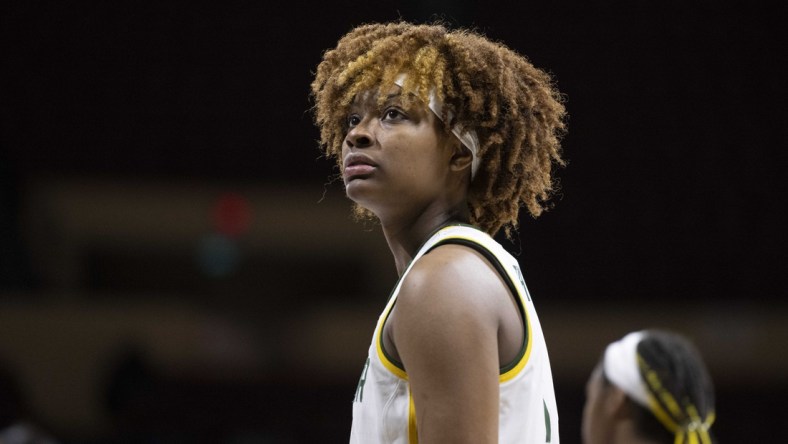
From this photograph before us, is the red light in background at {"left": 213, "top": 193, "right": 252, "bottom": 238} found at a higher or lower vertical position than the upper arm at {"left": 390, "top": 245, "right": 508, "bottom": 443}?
lower

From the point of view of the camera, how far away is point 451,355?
6.93 ft

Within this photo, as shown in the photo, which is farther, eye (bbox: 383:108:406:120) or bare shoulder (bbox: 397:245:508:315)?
eye (bbox: 383:108:406:120)

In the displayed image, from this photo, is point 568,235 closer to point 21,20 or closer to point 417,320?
point 21,20

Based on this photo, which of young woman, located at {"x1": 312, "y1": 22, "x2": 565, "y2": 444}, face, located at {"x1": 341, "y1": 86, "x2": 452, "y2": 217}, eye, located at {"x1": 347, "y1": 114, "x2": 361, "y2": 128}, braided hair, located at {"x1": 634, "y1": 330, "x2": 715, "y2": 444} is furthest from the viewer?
eye, located at {"x1": 347, "y1": 114, "x2": 361, "y2": 128}

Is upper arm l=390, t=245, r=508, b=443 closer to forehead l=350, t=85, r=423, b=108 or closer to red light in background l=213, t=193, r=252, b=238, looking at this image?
forehead l=350, t=85, r=423, b=108

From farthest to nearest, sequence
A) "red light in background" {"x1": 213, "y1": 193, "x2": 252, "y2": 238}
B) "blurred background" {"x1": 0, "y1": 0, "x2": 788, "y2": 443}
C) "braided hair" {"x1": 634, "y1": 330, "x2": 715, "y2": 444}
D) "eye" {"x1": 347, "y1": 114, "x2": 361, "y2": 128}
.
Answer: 1. "red light in background" {"x1": 213, "y1": 193, "x2": 252, "y2": 238}
2. "blurred background" {"x1": 0, "y1": 0, "x2": 788, "y2": 443}
3. "eye" {"x1": 347, "y1": 114, "x2": 361, "y2": 128}
4. "braided hair" {"x1": 634, "y1": 330, "x2": 715, "y2": 444}

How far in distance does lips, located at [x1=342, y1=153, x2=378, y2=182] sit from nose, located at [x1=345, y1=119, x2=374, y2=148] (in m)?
0.03

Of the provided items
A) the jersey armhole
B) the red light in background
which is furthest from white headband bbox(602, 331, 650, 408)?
the red light in background

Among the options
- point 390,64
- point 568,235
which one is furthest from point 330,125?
point 568,235

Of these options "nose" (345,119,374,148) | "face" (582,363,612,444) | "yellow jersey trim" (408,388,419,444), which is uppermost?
"nose" (345,119,374,148)

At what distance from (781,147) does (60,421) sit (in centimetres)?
707

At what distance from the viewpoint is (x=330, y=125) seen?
119 inches

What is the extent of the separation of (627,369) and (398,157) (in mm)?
771

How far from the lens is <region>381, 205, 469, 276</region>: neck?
262cm
